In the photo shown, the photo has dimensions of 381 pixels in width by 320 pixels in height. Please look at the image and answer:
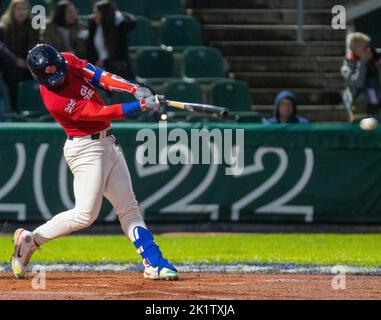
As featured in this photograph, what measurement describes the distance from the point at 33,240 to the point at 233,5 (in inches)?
334

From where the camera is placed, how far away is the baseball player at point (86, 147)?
912 centimetres

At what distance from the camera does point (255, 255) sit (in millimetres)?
11570

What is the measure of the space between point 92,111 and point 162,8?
8.24 metres

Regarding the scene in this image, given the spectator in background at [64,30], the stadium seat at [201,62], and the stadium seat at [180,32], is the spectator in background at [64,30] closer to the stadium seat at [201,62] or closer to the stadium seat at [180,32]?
the stadium seat at [201,62]

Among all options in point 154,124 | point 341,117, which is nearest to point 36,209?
point 154,124

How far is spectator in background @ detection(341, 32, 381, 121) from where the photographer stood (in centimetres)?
1455

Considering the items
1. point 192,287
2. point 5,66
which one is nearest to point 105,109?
point 192,287

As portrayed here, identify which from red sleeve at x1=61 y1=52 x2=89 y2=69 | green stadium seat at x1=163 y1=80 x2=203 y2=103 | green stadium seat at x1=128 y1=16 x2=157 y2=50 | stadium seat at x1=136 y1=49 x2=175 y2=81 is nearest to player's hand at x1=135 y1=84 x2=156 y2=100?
red sleeve at x1=61 y1=52 x2=89 y2=69

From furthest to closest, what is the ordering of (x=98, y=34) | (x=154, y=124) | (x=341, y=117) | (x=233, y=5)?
(x=233, y=5) < (x=341, y=117) < (x=98, y=34) < (x=154, y=124)

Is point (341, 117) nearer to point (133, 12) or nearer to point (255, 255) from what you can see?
point (133, 12)

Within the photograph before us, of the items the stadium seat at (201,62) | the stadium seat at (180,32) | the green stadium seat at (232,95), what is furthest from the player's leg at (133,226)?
the stadium seat at (180,32)

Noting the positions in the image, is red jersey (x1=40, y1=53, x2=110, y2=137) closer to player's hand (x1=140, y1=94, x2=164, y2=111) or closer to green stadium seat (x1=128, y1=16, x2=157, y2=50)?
player's hand (x1=140, y1=94, x2=164, y2=111)

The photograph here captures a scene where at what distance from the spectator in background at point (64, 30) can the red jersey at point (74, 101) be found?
5.34 m

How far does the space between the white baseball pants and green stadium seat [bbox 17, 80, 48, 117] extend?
16.9ft
